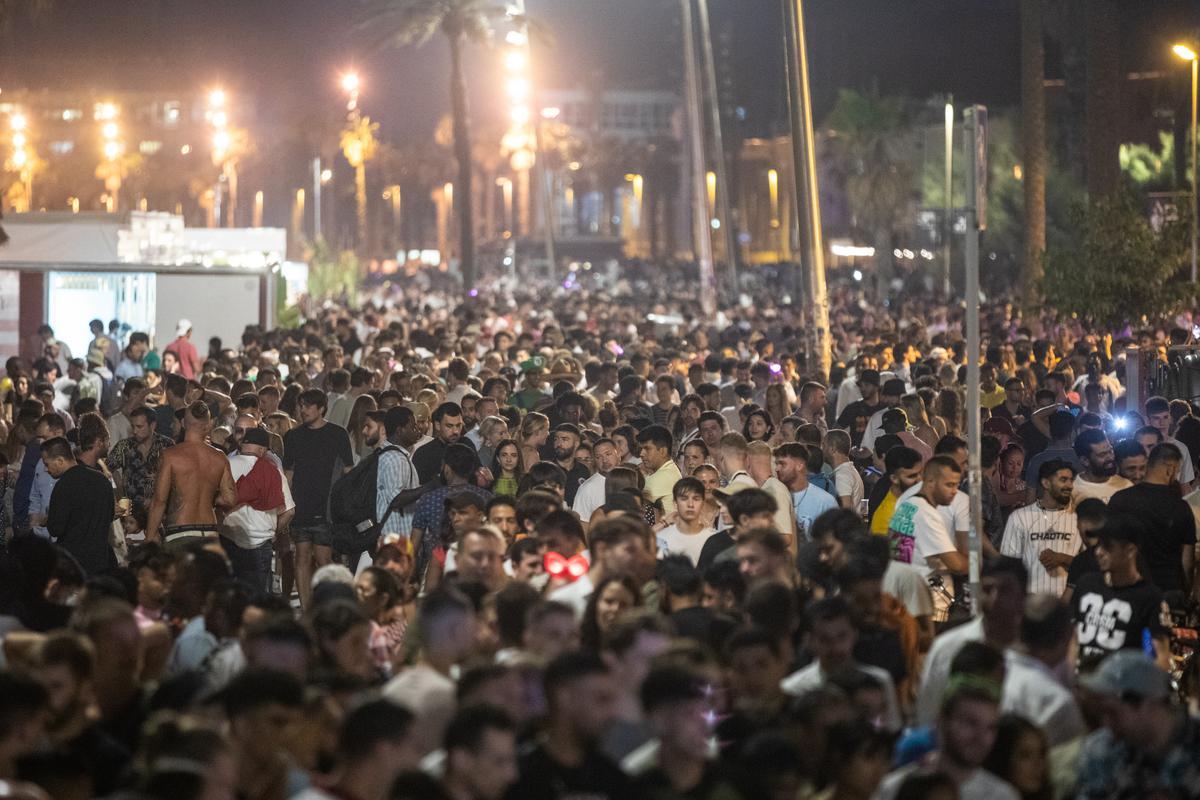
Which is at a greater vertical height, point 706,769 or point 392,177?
point 392,177

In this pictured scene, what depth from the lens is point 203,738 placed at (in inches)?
217

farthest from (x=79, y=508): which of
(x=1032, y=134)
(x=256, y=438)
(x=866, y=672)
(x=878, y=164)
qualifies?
(x=878, y=164)

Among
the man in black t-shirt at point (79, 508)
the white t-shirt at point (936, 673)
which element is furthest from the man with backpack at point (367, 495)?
the white t-shirt at point (936, 673)

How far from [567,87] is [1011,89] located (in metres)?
80.5

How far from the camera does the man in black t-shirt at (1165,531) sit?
35.9ft

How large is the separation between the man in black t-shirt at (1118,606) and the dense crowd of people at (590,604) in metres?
0.01

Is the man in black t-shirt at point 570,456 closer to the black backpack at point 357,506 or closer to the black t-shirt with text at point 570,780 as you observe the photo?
the black backpack at point 357,506

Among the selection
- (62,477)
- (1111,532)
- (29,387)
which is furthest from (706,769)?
(29,387)

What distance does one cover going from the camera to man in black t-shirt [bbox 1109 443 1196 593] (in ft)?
35.9

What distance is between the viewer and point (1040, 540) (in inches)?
432

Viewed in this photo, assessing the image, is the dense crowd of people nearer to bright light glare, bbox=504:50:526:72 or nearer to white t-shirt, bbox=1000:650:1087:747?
white t-shirt, bbox=1000:650:1087:747

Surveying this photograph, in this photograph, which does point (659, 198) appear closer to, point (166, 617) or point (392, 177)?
point (392, 177)

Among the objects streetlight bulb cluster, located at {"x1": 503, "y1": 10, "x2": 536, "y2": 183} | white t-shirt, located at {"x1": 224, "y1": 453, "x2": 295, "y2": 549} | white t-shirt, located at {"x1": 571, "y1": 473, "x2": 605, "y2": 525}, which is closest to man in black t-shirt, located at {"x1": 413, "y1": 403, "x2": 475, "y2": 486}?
white t-shirt, located at {"x1": 224, "y1": 453, "x2": 295, "y2": 549}

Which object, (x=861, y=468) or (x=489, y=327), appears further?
(x=489, y=327)
